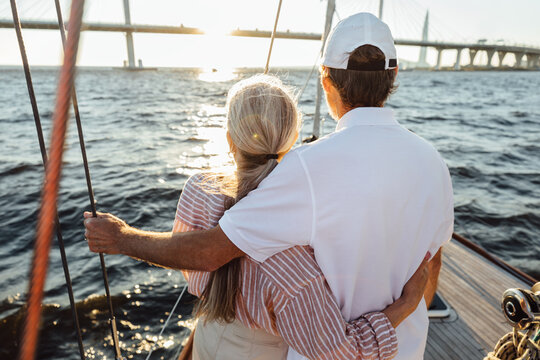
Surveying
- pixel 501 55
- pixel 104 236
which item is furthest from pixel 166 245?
pixel 501 55

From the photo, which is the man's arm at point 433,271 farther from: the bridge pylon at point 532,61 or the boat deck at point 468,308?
the bridge pylon at point 532,61

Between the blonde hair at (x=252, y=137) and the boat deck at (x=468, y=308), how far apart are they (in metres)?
2.05

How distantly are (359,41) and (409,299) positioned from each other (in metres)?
0.75

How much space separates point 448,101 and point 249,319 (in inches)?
1210

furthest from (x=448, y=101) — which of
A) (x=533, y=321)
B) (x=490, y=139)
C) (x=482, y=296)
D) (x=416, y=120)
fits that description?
(x=533, y=321)

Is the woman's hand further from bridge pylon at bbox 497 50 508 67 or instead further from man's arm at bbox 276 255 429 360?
bridge pylon at bbox 497 50 508 67

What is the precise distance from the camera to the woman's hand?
104cm

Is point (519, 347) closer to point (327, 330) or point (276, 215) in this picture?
point (327, 330)

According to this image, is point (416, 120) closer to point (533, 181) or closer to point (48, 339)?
point (533, 181)

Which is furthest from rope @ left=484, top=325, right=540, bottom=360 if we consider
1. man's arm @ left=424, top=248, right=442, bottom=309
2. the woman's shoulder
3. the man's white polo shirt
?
the woman's shoulder

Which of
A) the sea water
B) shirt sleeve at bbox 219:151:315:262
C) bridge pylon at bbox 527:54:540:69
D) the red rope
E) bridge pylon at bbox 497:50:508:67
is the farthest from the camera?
bridge pylon at bbox 527:54:540:69

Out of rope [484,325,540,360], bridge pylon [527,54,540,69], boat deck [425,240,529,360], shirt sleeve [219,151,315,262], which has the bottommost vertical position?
boat deck [425,240,529,360]

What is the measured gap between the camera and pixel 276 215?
892 mm

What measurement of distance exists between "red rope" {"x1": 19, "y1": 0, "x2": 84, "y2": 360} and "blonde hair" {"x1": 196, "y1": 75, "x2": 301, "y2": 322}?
446 millimetres
